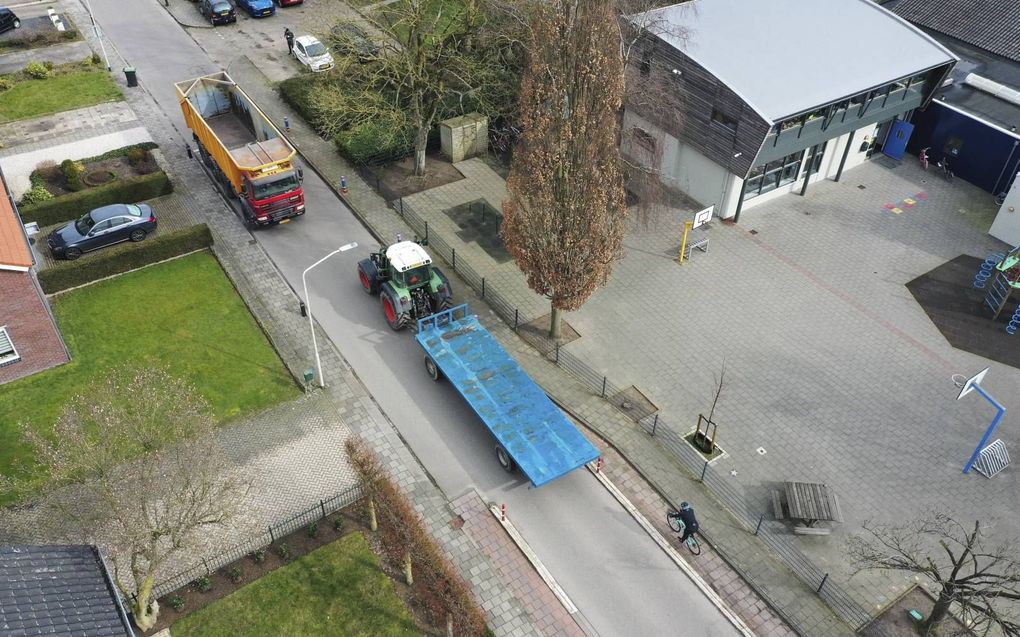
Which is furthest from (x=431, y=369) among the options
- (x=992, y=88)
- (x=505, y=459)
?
(x=992, y=88)

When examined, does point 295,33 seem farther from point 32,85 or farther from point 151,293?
point 151,293

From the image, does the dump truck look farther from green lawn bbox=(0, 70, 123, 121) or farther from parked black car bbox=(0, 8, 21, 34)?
parked black car bbox=(0, 8, 21, 34)

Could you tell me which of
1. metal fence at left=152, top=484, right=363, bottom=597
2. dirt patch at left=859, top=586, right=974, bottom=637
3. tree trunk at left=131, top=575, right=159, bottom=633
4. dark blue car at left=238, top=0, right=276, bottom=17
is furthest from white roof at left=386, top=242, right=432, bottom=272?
dark blue car at left=238, top=0, right=276, bottom=17

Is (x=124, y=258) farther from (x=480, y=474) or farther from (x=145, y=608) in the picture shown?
(x=480, y=474)

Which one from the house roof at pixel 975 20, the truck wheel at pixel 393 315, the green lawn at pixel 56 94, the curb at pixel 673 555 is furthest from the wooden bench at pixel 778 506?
the green lawn at pixel 56 94

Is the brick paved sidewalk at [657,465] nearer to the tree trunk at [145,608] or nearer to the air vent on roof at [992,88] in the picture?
the tree trunk at [145,608]

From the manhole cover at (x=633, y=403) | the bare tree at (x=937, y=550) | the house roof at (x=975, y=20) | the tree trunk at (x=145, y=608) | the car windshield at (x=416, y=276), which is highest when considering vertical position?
the house roof at (x=975, y=20)

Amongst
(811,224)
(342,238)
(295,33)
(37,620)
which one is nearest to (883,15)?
(811,224)

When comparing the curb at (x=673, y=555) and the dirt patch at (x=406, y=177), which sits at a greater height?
the dirt patch at (x=406, y=177)
